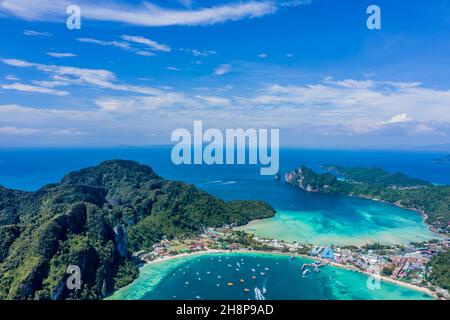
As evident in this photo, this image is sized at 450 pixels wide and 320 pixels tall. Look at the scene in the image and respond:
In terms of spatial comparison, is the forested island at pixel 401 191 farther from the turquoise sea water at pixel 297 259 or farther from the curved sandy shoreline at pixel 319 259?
the turquoise sea water at pixel 297 259

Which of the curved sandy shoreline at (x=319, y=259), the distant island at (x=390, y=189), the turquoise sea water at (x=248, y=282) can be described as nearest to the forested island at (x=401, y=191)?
the distant island at (x=390, y=189)

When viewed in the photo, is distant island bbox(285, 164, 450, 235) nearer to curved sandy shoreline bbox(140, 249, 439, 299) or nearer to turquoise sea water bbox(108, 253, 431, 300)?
curved sandy shoreline bbox(140, 249, 439, 299)

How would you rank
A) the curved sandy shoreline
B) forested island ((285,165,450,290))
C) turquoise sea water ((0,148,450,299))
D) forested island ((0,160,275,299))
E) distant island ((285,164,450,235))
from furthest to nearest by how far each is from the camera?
distant island ((285,164,450,235)) < forested island ((285,165,450,290)) < the curved sandy shoreline < turquoise sea water ((0,148,450,299)) < forested island ((0,160,275,299))

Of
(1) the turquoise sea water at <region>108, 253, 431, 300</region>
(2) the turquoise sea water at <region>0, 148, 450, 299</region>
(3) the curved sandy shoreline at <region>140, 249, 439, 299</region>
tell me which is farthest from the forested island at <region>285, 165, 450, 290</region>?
(1) the turquoise sea water at <region>108, 253, 431, 300</region>

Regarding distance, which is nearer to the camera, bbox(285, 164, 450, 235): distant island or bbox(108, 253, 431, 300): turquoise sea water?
bbox(108, 253, 431, 300): turquoise sea water

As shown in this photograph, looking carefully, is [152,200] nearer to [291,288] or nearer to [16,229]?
[16,229]

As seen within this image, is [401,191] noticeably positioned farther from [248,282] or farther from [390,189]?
[248,282]
